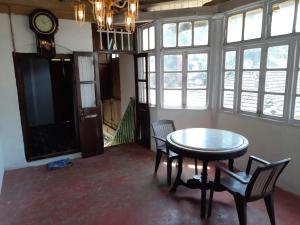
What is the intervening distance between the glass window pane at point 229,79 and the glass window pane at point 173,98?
918mm

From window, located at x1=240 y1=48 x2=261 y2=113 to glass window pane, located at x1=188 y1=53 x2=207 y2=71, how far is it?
78 centimetres

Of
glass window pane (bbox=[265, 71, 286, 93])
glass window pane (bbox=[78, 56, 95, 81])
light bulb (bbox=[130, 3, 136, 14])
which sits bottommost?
glass window pane (bbox=[265, 71, 286, 93])

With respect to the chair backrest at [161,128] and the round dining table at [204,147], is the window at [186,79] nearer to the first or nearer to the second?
the chair backrest at [161,128]

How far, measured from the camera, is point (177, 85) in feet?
14.4

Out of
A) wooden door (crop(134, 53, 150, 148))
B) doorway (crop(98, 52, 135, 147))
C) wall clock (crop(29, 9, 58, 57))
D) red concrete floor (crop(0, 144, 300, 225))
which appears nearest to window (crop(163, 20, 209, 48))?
wooden door (crop(134, 53, 150, 148))

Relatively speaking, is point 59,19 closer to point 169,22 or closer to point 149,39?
point 149,39

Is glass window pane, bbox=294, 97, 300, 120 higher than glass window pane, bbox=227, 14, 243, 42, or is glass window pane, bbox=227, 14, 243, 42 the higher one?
glass window pane, bbox=227, 14, 243, 42

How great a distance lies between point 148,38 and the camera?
181 inches

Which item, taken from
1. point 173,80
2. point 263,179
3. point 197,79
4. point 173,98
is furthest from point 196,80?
point 263,179

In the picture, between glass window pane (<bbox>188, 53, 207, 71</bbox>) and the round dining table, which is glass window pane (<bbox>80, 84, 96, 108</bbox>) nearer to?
glass window pane (<bbox>188, 53, 207, 71</bbox>)

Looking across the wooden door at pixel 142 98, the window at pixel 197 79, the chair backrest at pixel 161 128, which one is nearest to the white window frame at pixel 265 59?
the window at pixel 197 79

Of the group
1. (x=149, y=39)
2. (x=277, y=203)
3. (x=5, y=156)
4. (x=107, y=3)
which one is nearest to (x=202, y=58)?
(x=149, y=39)

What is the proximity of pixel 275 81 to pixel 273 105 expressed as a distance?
0.35 m

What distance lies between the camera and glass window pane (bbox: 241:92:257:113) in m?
3.50
